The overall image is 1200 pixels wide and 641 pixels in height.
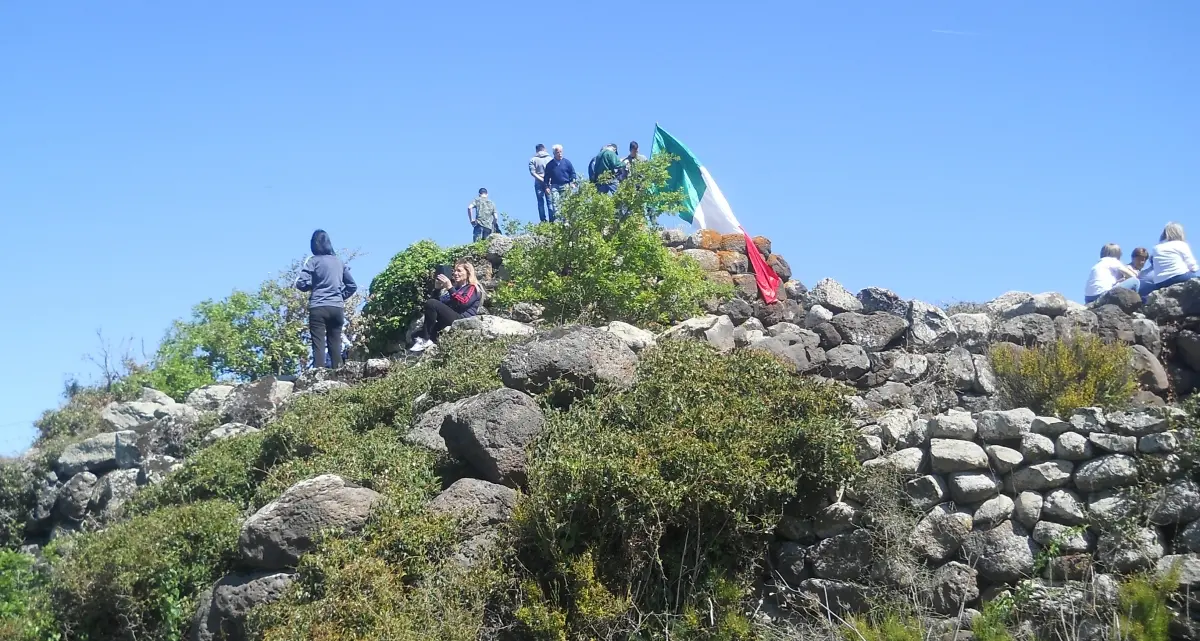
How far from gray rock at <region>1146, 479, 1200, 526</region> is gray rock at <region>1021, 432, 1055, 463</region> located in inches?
27.2

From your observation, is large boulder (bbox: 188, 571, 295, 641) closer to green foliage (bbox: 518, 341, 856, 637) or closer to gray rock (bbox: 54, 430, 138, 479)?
green foliage (bbox: 518, 341, 856, 637)

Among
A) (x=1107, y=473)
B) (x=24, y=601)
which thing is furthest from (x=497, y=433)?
(x=24, y=601)

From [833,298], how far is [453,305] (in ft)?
14.7

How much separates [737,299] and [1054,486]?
257 inches

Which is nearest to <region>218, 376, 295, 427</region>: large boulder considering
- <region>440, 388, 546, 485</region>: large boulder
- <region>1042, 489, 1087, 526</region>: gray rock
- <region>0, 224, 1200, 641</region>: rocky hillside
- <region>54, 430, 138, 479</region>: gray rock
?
<region>54, 430, 138, 479</region>: gray rock

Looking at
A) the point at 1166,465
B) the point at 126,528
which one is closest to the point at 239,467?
the point at 126,528

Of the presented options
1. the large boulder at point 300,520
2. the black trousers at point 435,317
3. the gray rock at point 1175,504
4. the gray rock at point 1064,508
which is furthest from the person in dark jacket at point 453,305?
the gray rock at point 1175,504

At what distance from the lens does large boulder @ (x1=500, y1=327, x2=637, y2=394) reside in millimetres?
9148

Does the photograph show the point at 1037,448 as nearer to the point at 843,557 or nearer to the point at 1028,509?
the point at 1028,509

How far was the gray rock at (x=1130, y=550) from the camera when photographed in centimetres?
687

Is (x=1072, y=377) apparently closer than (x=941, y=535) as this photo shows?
No

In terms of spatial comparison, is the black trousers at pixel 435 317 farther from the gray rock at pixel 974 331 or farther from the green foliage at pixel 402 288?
the gray rock at pixel 974 331

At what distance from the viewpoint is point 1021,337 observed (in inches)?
426

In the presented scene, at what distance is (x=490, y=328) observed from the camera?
1162 centimetres
